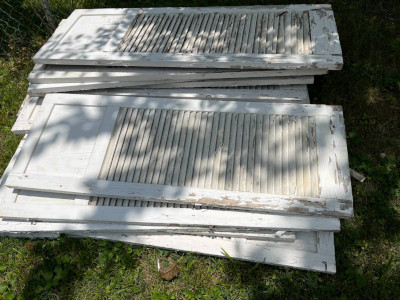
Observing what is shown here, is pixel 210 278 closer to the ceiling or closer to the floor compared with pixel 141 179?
closer to the floor

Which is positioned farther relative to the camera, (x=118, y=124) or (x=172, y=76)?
(x=172, y=76)

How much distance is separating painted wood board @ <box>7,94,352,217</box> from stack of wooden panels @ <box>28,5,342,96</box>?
0.28 meters

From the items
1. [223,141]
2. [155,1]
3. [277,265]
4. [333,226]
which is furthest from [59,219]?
[155,1]

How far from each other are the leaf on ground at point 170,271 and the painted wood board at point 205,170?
0.60m

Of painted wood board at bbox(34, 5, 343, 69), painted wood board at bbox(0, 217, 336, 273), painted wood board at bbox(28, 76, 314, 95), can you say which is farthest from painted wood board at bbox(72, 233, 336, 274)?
painted wood board at bbox(34, 5, 343, 69)

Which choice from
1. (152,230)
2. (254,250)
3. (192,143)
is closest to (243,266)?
(254,250)

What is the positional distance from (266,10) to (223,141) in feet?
5.13

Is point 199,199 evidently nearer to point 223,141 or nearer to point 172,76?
point 223,141

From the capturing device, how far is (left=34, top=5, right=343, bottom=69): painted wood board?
2.83 meters

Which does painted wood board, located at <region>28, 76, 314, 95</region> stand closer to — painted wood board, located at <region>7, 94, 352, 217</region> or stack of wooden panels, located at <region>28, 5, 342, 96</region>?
stack of wooden panels, located at <region>28, 5, 342, 96</region>

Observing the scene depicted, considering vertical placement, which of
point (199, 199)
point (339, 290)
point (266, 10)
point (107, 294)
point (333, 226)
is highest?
Answer: point (266, 10)

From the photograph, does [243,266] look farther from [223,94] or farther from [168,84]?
[168,84]

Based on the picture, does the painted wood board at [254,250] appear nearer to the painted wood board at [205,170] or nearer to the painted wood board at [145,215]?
the painted wood board at [145,215]

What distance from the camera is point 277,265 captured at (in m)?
2.53
